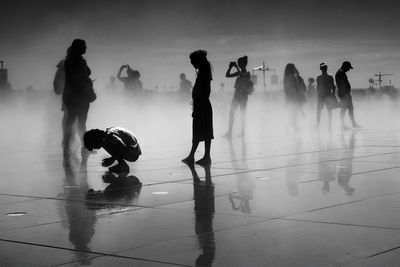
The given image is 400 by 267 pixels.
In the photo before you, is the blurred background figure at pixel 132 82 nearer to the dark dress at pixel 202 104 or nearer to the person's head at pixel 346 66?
the person's head at pixel 346 66

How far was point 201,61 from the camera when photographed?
518 inches

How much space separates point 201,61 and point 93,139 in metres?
2.85

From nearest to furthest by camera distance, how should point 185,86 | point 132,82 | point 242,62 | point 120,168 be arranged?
1. point 120,168
2. point 242,62
3. point 132,82
4. point 185,86

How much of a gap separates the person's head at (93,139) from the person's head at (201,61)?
2553mm

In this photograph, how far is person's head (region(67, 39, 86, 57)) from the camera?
14820mm

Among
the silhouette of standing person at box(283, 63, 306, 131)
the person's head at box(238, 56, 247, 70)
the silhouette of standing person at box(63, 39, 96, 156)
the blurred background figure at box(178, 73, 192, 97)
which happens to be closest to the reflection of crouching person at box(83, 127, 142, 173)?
the silhouette of standing person at box(63, 39, 96, 156)

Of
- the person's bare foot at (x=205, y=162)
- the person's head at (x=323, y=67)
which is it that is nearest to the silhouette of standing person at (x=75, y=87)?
the person's bare foot at (x=205, y=162)

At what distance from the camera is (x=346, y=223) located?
230 inches

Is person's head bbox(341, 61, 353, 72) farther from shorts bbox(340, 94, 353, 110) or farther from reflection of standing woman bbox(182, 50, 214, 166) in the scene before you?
reflection of standing woman bbox(182, 50, 214, 166)

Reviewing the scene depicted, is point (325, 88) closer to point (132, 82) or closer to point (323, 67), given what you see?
point (323, 67)

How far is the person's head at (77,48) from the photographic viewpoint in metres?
14.8

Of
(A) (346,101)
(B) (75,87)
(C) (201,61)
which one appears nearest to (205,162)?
(C) (201,61)

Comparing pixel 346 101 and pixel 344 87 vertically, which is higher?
pixel 344 87

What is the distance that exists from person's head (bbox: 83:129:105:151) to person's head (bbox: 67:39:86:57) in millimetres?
4009
